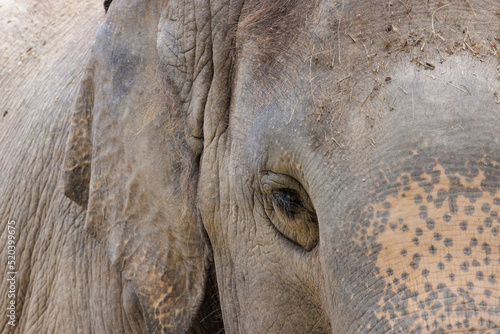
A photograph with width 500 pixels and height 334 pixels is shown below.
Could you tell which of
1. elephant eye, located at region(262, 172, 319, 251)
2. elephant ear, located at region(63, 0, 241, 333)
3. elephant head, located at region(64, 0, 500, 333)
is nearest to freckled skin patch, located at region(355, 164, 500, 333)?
elephant head, located at region(64, 0, 500, 333)

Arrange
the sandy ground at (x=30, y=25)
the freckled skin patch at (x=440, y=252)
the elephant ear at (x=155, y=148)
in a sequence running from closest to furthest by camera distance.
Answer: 1. the freckled skin patch at (x=440, y=252)
2. the elephant ear at (x=155, y=148)
3. the sandy ground at (x=30, y=25)

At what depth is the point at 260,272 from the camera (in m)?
2.01

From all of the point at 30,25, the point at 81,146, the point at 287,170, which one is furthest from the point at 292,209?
the point at 30,25

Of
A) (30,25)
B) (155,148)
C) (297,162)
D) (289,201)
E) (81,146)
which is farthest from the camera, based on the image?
(30,25)

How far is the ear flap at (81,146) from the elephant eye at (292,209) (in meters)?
0.80

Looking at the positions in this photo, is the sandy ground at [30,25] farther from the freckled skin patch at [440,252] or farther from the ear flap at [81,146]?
the freckled skin patch at [440,252]

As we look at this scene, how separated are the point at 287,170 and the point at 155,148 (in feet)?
1.88

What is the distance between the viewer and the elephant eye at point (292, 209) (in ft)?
5.99

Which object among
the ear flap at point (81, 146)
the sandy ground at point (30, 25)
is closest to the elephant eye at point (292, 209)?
the ear flap at point (81, 146)

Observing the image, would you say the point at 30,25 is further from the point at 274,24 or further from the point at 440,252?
the point at 440,252

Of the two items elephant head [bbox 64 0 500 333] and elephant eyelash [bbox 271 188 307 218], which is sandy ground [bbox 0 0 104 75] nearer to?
elephant head [bbox 64 0 500 333]

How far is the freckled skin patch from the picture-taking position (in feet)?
4.38

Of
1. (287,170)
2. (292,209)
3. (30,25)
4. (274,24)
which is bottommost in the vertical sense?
(292,209)

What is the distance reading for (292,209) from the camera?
1.87m
